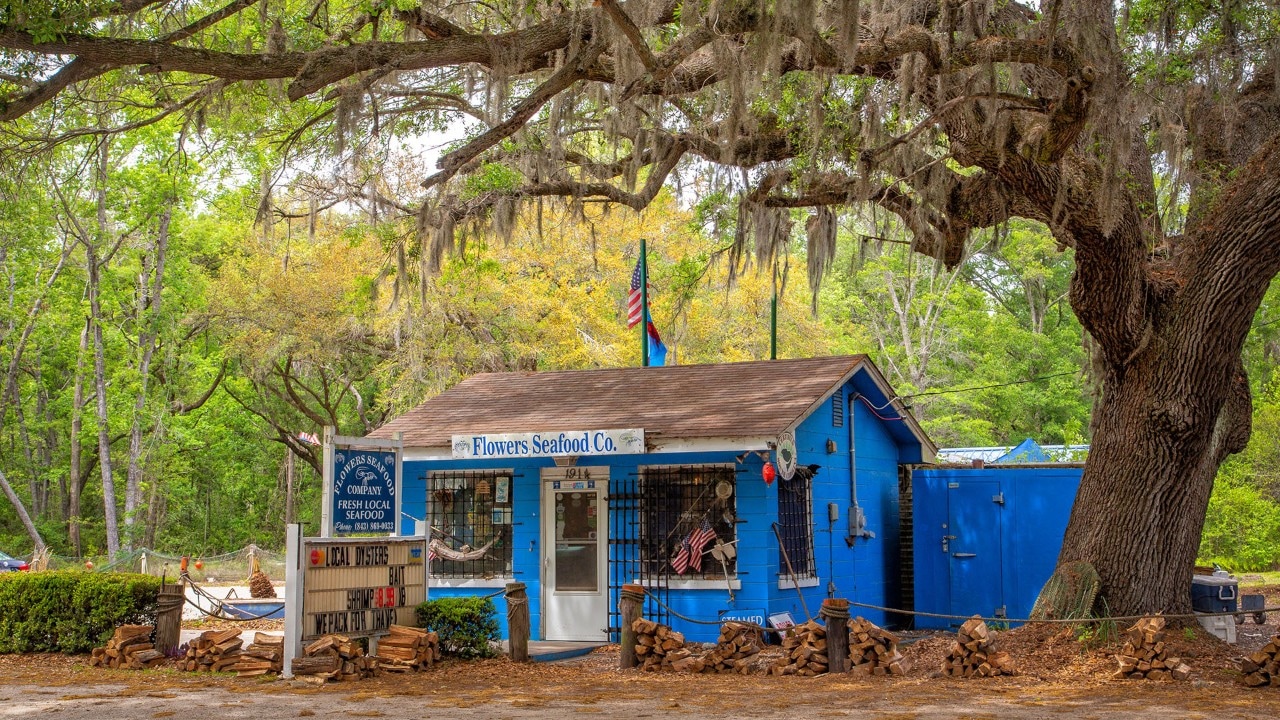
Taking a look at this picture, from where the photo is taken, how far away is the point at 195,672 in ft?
36.2

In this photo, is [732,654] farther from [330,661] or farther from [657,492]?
[330,661]

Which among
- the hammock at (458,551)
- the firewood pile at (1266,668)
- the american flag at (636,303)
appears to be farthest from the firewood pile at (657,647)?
the american flag at (636,303)

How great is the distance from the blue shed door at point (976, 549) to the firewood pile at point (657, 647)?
5.55m

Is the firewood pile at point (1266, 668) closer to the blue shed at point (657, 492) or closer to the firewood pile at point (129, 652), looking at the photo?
the blue shed at point (657, 492)

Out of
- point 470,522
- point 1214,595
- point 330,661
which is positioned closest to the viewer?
point 330,661

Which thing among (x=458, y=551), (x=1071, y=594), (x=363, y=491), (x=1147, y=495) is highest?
(x=363, y=491)

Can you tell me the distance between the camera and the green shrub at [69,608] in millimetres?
12016

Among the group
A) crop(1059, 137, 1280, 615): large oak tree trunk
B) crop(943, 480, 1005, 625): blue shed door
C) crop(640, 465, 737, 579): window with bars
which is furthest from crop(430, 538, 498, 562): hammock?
crop(1059, 137, 1280, 615): large oak tree trunk

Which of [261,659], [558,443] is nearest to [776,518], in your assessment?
[558,443]

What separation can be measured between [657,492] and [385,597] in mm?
3365

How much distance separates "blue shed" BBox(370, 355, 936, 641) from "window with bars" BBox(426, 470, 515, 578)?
2 cm

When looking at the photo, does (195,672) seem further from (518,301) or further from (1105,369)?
(518,301)

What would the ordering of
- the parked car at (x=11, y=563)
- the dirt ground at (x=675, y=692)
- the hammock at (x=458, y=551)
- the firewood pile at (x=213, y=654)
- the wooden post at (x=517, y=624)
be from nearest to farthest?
1. the dirt ground at (x=675, y=692)
2. the firewood pile at (x=213, y=654)
3. the wooden post at (x=517, y=624)
4. the hammock at (x=458, y=551)
5. the parked car at (x=11, y=563)

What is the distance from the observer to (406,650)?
36.5 ft
